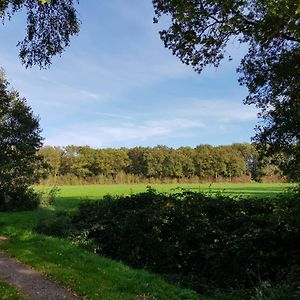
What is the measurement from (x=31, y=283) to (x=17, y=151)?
1854 centimetres

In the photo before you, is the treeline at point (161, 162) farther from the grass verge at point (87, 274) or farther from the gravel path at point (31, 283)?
the gravel path at point (31, 283)

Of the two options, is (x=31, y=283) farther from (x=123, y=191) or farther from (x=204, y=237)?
(x=123, y=191)

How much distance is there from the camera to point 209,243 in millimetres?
14180

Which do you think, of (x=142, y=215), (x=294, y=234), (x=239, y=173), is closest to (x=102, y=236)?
(x=142, y=215)

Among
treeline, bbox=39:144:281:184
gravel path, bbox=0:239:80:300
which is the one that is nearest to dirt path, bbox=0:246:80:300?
gravel path, bbox=0:239:80:300

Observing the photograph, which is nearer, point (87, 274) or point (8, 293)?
point (8, 293)

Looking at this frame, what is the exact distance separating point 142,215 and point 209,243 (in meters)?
3.71

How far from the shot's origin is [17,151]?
26609mm

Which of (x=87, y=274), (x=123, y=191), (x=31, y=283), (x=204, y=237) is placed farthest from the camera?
(x=123, y=191)

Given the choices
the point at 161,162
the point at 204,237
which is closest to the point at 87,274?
the point at 204,237

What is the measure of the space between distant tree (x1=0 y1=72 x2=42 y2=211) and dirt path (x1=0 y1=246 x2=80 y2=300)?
15.3 metres

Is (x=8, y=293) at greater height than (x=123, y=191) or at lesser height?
lesser

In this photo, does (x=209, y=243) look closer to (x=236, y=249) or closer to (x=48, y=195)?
(x=236, y=249)

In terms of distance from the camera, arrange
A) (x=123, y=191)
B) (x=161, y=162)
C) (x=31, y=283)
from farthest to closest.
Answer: (x=161, y=162)
(x=123, y=191)
(x=31, y=283)
